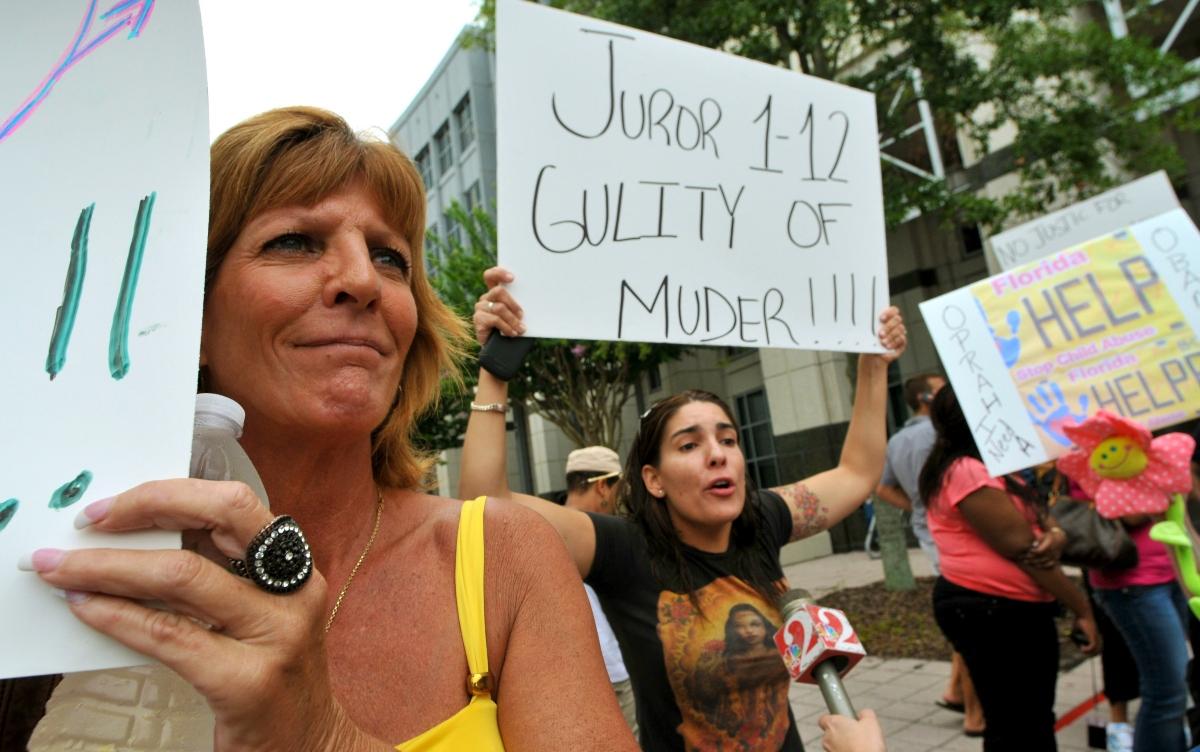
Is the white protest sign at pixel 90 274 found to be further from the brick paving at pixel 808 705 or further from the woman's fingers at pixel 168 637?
the brick paving at pixel 808 705

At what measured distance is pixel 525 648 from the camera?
1.16 metres

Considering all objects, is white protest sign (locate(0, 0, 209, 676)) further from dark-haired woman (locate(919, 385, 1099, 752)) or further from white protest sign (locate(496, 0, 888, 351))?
dark-haired woman (locate(919, 385, 1099, 752))

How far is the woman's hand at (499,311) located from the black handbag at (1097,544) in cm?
277

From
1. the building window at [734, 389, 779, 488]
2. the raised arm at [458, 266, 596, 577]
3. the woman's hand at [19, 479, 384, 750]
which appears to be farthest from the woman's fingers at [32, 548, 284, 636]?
the building window at [734, 389, 779, 488]

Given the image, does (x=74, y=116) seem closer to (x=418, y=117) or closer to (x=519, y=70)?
(x=519, y=70)

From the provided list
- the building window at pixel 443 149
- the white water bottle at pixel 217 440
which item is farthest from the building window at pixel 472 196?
the white water bottle at pixel 217 440

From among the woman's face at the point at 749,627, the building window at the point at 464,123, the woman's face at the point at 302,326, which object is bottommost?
the woman's face at the point at 749,627

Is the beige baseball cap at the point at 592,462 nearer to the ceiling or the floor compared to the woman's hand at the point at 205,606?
nearer to the ceiling

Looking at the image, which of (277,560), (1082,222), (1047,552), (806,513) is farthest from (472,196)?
(277,560)

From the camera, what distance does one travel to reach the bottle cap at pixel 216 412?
85 centimetres

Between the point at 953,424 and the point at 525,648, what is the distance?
2.90 meters

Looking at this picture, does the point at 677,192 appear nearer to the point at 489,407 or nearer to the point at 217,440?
the point at 489,407

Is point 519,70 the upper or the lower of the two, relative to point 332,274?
upper

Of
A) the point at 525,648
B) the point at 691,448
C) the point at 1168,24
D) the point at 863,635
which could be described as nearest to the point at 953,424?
the point at 691,448
